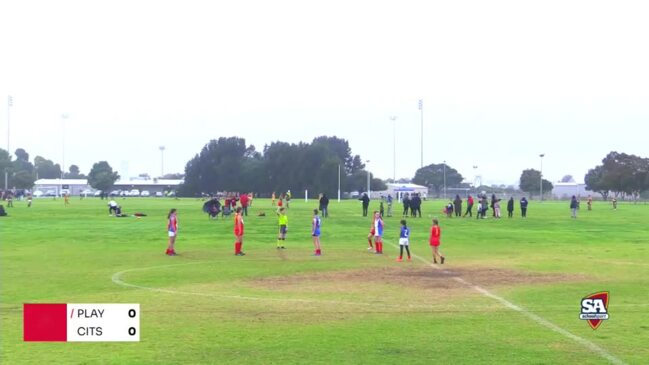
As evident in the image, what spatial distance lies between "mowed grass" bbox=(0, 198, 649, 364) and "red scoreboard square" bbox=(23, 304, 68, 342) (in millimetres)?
180

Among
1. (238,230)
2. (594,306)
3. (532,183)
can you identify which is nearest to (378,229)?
(238,230)

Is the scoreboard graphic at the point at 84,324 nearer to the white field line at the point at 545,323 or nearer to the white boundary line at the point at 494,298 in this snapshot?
the white boundary line at the point at 494,298

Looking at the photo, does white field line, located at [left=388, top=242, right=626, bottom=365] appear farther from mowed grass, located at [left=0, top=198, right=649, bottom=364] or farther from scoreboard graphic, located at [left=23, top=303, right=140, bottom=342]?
scoreboard graphic, located at [left=23, top=303, right=140, bottom=342]

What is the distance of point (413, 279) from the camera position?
19266 millimetres

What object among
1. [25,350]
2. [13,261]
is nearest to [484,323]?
[25,350]

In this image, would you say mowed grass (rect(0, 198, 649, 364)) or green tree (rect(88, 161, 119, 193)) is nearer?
mowed grass (rect(0, 198, 649, 364))

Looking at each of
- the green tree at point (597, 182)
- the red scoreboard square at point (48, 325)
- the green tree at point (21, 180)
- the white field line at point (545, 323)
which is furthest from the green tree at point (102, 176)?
the red scoreboard square at point (48, 325)

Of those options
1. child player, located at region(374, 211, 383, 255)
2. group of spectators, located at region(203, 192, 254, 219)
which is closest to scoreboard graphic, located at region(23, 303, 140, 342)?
child player, located at region(374, 211, 383, 255)

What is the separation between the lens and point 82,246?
30031 mm

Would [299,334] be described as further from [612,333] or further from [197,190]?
[197,190]

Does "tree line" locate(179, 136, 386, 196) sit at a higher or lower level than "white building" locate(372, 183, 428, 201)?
higher

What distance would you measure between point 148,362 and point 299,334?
2.83 meters

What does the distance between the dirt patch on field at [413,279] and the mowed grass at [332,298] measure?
5 centimetres

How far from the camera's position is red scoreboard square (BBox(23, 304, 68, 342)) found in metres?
10.6
